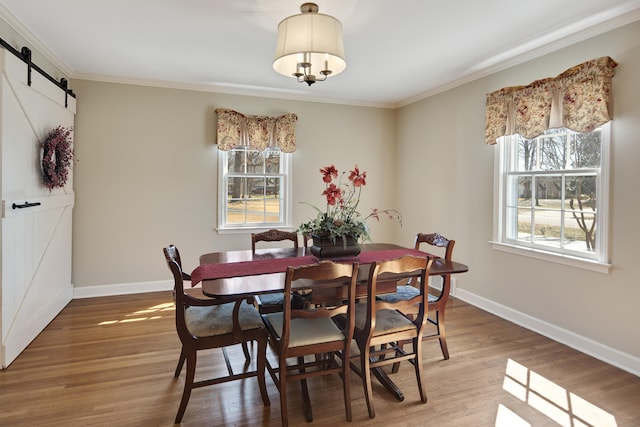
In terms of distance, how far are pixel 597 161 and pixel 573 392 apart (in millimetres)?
1785

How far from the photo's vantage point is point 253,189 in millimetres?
4977

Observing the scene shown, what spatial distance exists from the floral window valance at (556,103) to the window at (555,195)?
150 mm

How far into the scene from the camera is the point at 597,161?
296cm

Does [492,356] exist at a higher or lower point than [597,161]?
lower

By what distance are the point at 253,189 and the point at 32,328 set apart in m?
2.74

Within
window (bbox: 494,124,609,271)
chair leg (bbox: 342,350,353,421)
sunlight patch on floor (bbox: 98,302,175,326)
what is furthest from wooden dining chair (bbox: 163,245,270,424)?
window (bbox: 494,124,609,271)

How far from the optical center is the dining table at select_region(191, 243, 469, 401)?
6.83 ft

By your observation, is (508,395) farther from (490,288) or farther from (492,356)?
(490,288)

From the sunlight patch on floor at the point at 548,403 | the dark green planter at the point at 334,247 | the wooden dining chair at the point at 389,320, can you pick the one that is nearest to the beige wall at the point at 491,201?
the sunlight patch on floor at the point at 548,403

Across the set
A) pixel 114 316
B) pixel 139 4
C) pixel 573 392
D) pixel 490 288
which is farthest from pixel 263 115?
pixel 573 392

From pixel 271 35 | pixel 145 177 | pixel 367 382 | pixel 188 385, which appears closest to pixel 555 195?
pixel 367 382

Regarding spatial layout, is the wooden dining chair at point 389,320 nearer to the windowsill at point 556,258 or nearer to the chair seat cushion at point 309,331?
the chair seat cushion at point 309,331

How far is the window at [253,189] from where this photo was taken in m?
4.83

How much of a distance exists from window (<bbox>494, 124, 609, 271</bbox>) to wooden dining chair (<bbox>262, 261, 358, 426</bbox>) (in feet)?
7.22
